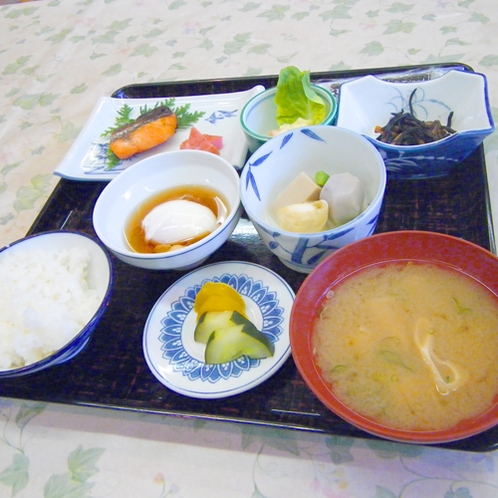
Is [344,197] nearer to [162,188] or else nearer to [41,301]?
[162,188]

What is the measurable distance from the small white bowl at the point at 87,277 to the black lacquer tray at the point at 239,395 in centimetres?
8

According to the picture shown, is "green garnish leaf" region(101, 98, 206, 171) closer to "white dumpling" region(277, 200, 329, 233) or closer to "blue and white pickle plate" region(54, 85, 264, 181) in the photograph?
"blue and white pickle plate" region(54, 85, 264, 181)

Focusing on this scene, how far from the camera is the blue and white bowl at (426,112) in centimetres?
120

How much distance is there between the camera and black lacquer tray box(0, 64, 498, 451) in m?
0.95

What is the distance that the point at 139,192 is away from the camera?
1445 mm

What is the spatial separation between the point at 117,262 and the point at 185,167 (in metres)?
0.38

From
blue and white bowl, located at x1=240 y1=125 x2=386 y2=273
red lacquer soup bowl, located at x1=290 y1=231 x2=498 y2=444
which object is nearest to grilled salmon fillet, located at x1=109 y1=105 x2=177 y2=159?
blue and white bowl, located at x1=240 y1=125 x2=386 y2=273

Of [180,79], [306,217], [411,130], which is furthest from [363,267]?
[180,79]

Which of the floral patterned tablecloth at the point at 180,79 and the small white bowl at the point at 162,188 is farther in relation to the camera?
the small white bowl at the point at 162,188

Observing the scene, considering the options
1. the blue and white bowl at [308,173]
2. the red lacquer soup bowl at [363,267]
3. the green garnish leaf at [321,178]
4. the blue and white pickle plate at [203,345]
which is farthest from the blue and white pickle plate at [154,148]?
the red lacquer soup bowl at [363,267]

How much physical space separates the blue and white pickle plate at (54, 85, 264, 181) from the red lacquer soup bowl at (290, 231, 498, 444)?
0.64m

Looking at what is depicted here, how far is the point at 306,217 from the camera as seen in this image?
1116mm

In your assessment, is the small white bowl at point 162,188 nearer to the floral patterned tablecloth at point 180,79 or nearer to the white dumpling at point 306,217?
the white dumpling at point 306,217

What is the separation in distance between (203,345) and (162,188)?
2.03 feet
